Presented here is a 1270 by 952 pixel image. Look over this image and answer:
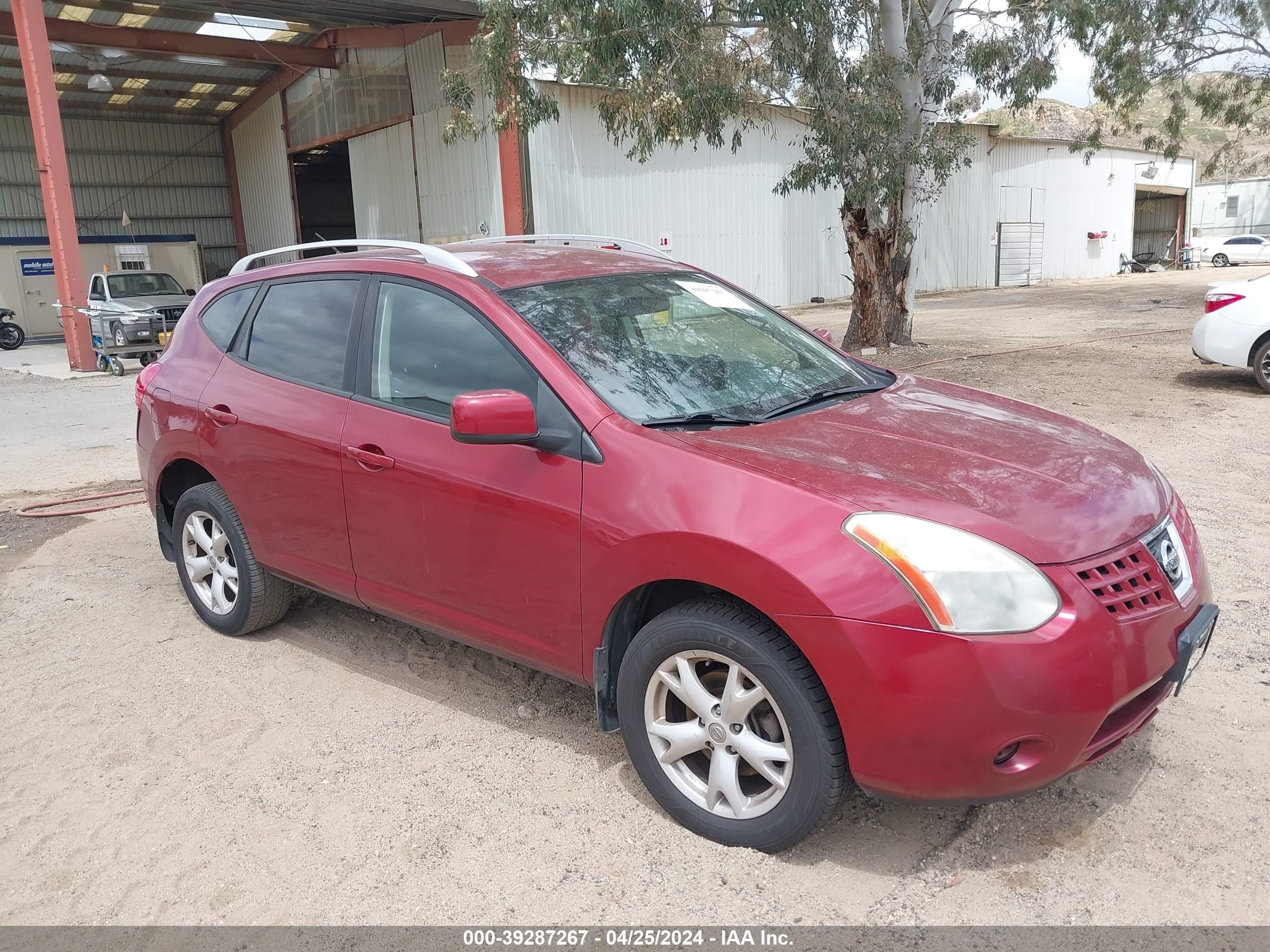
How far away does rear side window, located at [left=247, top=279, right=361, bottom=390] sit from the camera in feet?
12.8

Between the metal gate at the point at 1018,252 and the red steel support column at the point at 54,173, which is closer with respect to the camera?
the red steel support column at the point at 54,173

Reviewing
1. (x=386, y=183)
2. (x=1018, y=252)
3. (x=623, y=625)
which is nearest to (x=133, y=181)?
(x=386, y=183)

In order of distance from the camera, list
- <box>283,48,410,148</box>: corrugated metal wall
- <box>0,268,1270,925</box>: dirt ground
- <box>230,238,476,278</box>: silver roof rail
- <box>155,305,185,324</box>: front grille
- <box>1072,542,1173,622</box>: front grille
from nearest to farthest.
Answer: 1. <box>1072,542,1173,622</box>: front grille
2. <box>0,268,1270,925</box>: dirt ground
3. <box>230,238,476,278</box>: silver roof rail
4. <box>155,305,185,324</box>: front grille
5. <box>283,48,410,148</box>: corrugated metal wall

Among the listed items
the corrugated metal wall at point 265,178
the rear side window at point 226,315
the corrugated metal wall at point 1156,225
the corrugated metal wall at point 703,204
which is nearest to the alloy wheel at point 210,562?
the rear side window at point 226,315

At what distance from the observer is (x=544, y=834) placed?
9.78 ft

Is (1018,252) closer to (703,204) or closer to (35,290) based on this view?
(703,204)

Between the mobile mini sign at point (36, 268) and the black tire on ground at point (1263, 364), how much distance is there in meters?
32.7

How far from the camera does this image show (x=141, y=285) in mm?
18891

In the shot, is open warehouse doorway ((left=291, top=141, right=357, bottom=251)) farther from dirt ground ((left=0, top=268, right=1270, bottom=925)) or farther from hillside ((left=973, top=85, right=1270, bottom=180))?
dirt ground ((left=0, top=268, right=1270, bottom=925))

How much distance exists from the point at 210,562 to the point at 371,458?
1.59m

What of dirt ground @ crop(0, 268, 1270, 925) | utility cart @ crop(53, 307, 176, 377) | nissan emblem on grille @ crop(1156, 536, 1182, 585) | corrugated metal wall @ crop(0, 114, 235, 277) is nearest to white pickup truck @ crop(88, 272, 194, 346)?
utility cart @ crop(53, 307, 176, 377)

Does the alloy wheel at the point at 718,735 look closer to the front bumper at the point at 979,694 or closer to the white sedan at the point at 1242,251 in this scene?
the front bumper at the point at 979,694

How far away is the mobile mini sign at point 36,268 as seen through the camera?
3062 centimetres

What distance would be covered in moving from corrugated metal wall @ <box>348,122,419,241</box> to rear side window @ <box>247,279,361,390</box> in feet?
63.2
